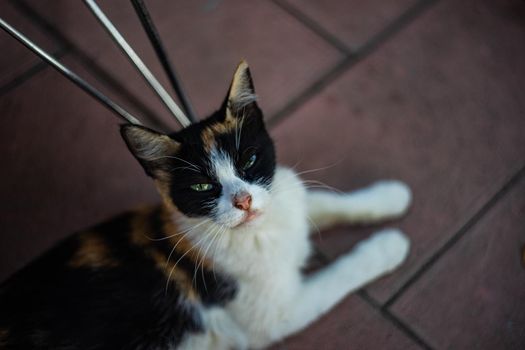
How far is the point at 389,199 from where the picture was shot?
1.59 meters

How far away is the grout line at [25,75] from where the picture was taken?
205cm

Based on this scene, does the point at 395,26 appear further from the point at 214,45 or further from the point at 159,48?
the point at 159,48

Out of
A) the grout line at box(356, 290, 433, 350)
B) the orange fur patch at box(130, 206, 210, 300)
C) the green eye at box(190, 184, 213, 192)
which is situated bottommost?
the grout line at box(356, 290, 433, 350)

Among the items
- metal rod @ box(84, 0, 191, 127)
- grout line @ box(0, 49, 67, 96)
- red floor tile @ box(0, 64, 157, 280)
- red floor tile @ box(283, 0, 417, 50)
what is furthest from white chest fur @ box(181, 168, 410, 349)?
grout line @ box(0, 49, 67, 96)

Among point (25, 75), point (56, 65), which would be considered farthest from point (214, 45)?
point (56, 65)

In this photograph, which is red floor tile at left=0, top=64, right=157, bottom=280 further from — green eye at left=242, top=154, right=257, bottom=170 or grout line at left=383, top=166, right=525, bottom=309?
grout line at left=383, top=166, right=525, bottom=309

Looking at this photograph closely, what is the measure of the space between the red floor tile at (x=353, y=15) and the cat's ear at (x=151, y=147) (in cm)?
115

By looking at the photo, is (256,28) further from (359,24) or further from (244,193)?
(244,193)

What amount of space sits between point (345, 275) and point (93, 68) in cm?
137

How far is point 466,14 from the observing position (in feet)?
6.76

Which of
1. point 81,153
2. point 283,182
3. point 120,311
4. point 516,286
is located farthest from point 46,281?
point 516,286

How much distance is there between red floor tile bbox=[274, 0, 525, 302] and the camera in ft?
5.35

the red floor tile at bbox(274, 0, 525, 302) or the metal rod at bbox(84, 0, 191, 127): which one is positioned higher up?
the metal rod at bbox(84, 0, 191, 127)

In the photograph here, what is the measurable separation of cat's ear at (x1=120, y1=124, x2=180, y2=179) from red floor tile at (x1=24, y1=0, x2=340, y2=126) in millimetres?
789
